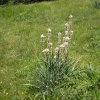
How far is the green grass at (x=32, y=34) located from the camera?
946 centimetres

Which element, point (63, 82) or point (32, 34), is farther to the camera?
point (32, 34)

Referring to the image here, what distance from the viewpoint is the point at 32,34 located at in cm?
1384

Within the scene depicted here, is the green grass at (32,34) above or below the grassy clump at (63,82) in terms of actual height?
below

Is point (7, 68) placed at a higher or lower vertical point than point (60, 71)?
lower

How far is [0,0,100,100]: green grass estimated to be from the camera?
9.46 m

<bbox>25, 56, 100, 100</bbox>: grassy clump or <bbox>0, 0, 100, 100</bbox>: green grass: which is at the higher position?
<bbox>25, 56, 100, 100</bbox>: grassy clump

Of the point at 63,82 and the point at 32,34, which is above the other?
the point at 63,82

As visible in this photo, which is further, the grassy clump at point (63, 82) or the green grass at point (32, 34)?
the green grass at point (32, 34)

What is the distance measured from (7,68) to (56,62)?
2304mm

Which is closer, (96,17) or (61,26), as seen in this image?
(61,26)

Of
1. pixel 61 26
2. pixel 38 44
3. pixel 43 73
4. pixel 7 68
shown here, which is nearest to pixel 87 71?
pixel 43 73

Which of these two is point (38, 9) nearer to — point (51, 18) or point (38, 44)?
point (51, 18)

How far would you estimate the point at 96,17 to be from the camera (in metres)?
16.5

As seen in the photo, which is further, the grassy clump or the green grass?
the green grass
